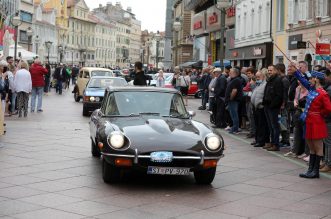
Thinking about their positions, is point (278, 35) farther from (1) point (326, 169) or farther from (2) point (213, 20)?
(1) point (326, 169)

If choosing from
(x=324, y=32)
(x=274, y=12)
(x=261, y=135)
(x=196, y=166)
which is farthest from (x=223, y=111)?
(x=274, y=12)

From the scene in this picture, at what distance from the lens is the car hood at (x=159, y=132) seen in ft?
29.7

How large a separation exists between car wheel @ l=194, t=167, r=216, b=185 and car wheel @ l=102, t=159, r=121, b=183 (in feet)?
3.77

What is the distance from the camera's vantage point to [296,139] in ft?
43.1

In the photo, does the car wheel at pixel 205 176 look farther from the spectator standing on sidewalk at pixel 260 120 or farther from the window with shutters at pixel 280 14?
the window with shutters at pixel 280 14

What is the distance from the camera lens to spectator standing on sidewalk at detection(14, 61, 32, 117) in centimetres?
2094

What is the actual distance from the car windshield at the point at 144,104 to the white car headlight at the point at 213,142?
1.36 metres

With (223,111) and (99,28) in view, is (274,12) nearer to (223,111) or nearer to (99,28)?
(223,111)

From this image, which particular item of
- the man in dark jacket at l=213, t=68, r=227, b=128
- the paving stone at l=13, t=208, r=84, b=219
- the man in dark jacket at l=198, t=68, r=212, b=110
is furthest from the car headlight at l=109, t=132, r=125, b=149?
the man in dark jacket at l=198, t=68, r=212, b=110

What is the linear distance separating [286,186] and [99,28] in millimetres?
167586

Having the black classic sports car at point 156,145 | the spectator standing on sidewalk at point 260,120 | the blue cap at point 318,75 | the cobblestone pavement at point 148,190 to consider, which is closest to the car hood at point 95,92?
the spectator standing on sidewalk at point 260,120

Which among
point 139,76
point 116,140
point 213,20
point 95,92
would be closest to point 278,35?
point 95,92

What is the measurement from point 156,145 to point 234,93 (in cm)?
895

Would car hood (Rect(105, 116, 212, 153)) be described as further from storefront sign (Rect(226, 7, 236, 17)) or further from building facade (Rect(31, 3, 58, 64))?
building facade (Rect(31, 3, 58, 64))
